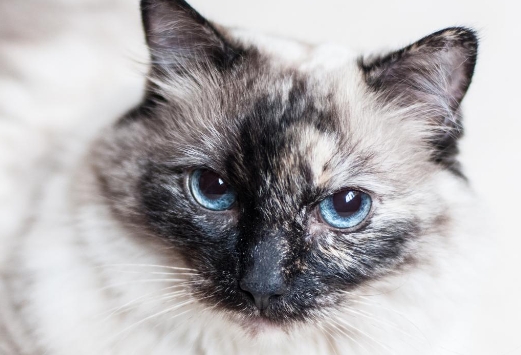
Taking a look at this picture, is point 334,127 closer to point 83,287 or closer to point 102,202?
point 102,202

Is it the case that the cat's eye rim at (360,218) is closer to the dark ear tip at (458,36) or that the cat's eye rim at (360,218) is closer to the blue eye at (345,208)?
the blue eye at (345,208)

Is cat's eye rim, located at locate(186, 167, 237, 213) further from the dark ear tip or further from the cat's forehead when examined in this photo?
the dark ear tip

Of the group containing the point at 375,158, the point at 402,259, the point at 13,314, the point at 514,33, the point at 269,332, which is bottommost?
the point at 13,314

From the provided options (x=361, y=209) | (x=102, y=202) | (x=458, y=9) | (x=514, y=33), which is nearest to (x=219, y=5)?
(x=458, y=9)

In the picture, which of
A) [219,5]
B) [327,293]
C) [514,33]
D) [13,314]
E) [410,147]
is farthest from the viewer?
[219,5]

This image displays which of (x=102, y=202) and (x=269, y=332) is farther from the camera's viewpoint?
(x=102, y=202)

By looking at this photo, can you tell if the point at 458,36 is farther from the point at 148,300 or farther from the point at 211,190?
the point at 148,300

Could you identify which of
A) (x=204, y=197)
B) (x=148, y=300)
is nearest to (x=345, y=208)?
(x=204, y=197)

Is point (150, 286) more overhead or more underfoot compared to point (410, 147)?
more underfoot

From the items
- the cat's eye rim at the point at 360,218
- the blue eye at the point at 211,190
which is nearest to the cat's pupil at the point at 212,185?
the blue eye at the point at 211,190
